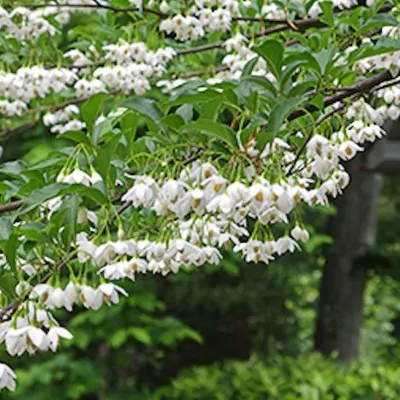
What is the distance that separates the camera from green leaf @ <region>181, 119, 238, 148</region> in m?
1.15

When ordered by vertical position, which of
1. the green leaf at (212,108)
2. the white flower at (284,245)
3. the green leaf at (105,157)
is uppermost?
the green leaf at (212,108)

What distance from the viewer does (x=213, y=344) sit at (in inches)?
278

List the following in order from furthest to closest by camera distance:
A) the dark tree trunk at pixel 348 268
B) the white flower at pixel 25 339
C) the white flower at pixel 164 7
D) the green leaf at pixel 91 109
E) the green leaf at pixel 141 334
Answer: the dark tree trunk at pixel 348 268
the green leaf at pixel 141 334
the white flower at pixel 164 7
the green leaf at pixel 91 109
the white flower at pixel 25 339

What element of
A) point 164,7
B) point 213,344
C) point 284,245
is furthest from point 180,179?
point 213,344

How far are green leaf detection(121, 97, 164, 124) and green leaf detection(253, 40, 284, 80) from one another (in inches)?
7.7

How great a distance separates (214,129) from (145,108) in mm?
192

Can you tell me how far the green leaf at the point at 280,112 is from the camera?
1194 millimetres

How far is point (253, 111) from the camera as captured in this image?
1261 mm

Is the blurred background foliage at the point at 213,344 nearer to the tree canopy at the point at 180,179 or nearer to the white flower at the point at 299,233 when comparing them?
the white flower at the point at 299,233

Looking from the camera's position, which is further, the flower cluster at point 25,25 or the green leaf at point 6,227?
the flower cluster at point 25,25

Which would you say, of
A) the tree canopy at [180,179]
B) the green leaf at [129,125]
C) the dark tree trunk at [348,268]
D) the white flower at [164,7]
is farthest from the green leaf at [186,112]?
the dark tree trunk at [348,268]

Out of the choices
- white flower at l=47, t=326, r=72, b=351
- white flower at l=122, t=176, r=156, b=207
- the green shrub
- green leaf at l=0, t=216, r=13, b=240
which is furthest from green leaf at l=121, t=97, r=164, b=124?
the green shrub

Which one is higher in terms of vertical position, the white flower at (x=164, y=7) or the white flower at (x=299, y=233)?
the white flower at (x=164, y=7)

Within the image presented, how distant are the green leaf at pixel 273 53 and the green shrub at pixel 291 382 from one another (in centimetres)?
349
